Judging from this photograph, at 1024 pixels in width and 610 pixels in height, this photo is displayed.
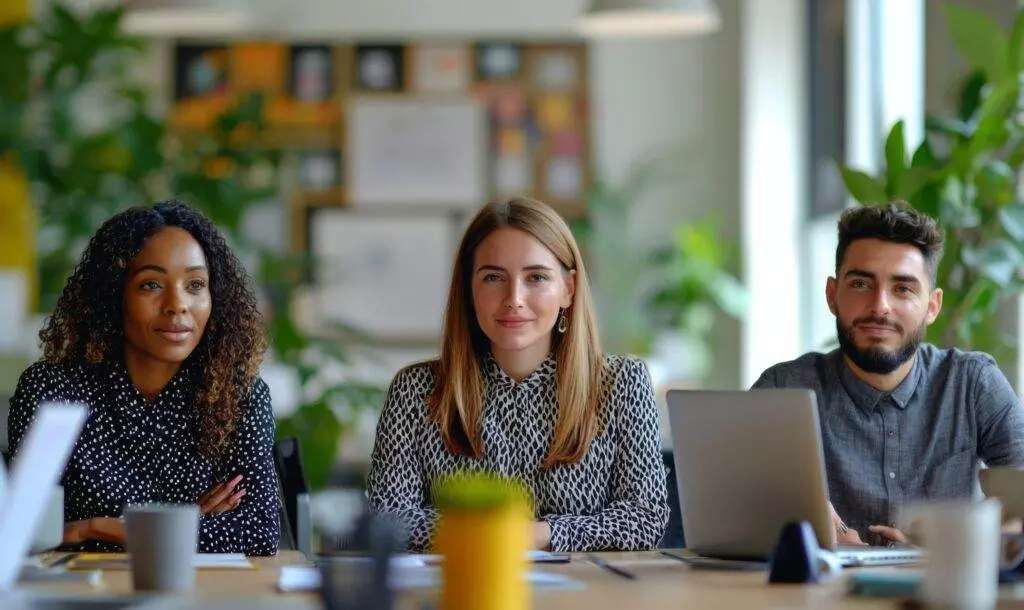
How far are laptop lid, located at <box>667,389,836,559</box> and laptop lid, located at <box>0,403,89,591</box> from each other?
0.89 metres

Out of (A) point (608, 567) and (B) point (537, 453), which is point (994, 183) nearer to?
(B) point (537, 453)

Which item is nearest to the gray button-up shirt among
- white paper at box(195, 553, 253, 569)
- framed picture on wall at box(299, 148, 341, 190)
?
white paper at box(195, 553, 253, 569)

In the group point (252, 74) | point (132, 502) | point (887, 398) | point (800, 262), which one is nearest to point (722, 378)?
point (800, 262)

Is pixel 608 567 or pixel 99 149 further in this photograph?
pixel 99 149

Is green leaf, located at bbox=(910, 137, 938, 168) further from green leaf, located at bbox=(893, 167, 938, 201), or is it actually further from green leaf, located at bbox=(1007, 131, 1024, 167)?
green leaf, located at bbox=(1007, 131, 1024, 167)

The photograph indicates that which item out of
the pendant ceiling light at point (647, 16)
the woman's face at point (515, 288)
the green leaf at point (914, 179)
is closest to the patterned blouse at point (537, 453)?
the woman's face at point (515, 288)

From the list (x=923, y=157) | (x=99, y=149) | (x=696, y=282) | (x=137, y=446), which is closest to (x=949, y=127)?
(x=923, y=157)

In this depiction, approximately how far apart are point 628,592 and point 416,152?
18.0ft

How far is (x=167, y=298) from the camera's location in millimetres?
2658

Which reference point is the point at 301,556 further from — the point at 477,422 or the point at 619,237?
the point at 619,237

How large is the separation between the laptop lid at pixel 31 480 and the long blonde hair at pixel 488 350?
970mm

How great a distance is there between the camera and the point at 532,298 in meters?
2.69

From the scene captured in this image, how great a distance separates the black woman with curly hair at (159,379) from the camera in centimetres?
260

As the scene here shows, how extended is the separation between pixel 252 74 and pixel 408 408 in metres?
4.79
